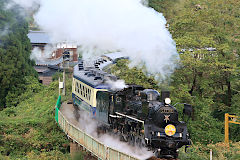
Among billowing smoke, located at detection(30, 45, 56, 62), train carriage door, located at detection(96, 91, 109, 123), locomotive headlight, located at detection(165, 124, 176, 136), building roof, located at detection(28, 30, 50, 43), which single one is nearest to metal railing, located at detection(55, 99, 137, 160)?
train carriage door, located at detection(96, 91, 109, 123)

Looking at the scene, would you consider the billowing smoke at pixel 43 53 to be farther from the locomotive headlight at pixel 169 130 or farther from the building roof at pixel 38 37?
the locomotive headlight at pixel 169 130

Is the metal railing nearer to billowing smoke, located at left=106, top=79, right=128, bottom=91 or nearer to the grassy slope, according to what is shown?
billowing smoke, located at left=106, top=79, right=128, bottom=91

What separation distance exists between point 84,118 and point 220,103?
27.1 ft

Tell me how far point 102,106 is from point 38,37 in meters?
27.8

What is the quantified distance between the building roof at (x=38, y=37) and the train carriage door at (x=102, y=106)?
82.3 ft

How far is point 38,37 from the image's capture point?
41.5 metres

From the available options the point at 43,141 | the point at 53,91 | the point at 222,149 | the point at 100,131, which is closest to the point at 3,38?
the point at 53,91

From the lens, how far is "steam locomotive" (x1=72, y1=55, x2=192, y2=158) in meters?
11.8

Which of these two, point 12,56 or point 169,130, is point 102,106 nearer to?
point 169,130

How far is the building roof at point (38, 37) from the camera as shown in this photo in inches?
1587

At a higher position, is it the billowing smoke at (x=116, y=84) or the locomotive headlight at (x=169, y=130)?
the billowing smoke at (x=116, y=84)

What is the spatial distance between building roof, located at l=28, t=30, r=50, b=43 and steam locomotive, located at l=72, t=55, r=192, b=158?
73.1 feet

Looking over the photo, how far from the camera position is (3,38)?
93.4 ft

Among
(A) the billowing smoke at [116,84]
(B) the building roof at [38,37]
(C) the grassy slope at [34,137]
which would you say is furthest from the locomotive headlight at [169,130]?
(B) the building roof at [38,37]
